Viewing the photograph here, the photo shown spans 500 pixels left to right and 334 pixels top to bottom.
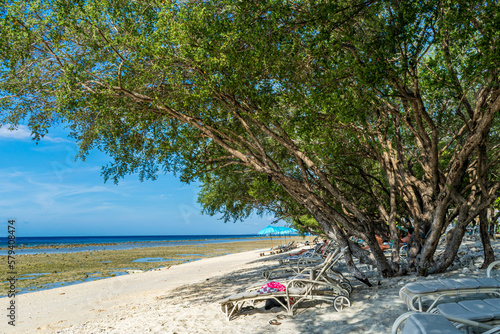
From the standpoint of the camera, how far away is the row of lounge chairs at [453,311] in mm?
2799

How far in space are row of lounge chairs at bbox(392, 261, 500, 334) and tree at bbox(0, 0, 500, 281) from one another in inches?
122

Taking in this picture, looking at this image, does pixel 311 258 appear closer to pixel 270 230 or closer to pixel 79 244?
pixel 270 230

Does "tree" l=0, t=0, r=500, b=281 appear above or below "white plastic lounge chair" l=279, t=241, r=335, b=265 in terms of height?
above

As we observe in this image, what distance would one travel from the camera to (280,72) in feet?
26.8

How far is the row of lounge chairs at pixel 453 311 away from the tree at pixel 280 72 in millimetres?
3107

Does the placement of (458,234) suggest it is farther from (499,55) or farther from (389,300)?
(499,55)

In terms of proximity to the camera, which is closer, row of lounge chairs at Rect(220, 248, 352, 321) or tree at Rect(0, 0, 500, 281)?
row of lounge chairs at Rect(220, 248, 352, 321)

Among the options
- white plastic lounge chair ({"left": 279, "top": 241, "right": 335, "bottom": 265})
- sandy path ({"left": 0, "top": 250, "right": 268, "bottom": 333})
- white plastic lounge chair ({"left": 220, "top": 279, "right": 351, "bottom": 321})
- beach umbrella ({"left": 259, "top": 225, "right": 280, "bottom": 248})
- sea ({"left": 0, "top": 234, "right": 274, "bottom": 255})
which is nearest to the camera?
white plastic lounge chair ({"left": 220, "top": 279, "right": 351, "bottom": 321})

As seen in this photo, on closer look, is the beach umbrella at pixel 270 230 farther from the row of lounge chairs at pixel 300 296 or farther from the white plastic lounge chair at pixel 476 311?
the white plastic lounge chair at pixel 476 311

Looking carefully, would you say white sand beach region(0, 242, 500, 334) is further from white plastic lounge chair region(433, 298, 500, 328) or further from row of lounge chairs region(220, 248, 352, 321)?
white plastic lounge chair region(433, 298, 500, 328)

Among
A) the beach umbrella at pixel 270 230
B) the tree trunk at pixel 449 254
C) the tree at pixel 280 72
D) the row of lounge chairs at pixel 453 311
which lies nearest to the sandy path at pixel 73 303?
the tree at pixel 280 72

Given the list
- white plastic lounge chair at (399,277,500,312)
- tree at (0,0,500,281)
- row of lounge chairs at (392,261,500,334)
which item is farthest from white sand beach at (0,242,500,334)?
tree at (0,0,500,281)

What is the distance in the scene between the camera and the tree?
6.55 meters

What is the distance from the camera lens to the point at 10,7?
21.5 ft
